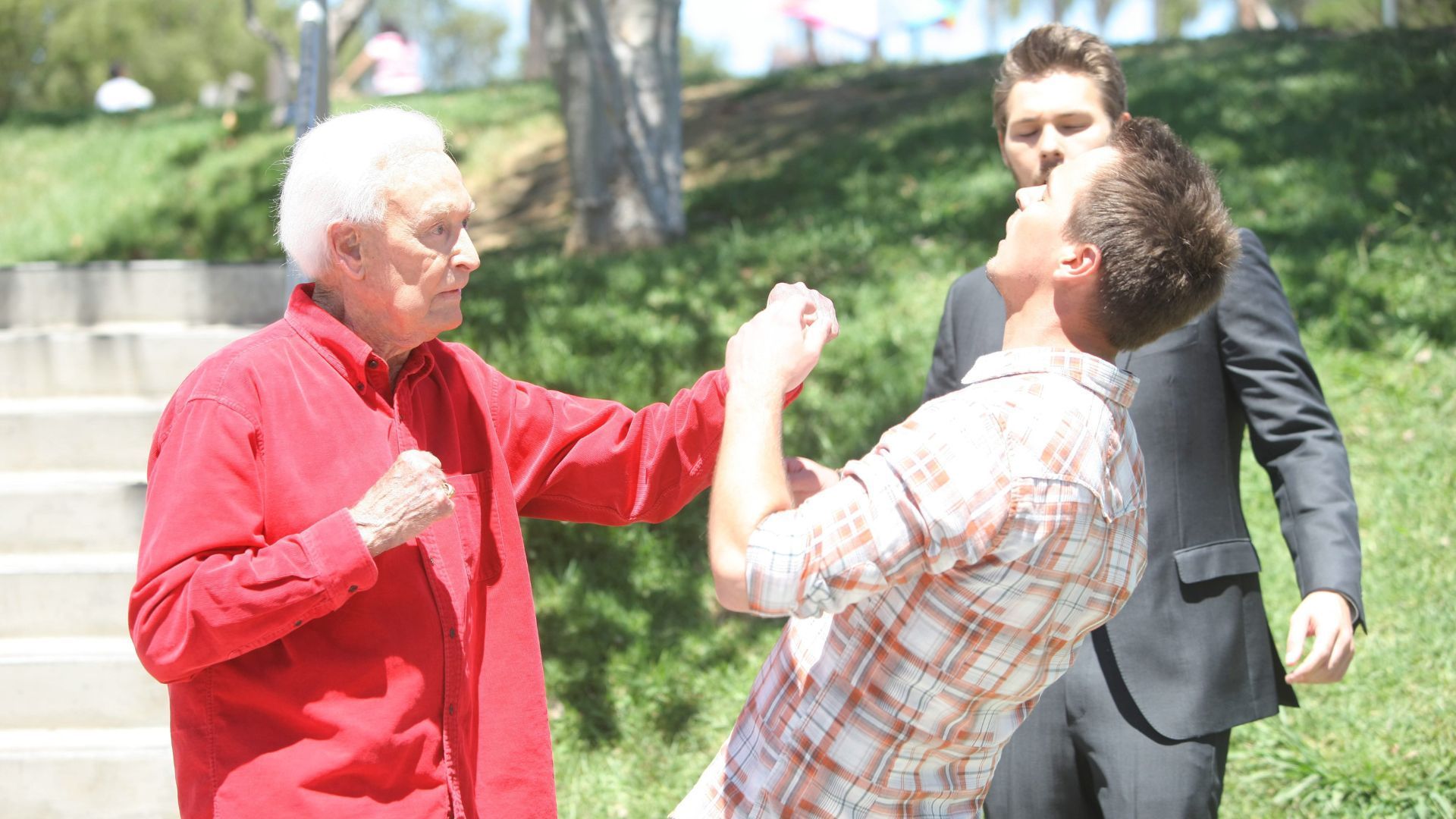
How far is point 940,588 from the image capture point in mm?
1863

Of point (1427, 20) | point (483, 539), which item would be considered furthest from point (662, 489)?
point (1427, 20)

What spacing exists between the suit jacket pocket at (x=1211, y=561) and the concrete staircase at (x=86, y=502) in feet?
11.2

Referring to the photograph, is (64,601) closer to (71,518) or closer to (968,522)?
(71,518)

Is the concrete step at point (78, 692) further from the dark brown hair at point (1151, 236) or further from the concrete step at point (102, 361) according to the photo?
the dark brown hair at point (1151, 236)

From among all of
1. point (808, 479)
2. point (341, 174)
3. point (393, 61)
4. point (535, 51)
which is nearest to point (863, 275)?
point (808, 479)

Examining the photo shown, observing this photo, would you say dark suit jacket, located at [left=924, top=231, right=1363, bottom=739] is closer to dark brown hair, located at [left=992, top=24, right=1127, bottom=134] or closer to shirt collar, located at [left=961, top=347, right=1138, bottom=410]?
dark brown hair, located at [left=992, top=24, right=1127, bottom=134]

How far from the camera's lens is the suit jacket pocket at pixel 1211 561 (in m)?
2.61

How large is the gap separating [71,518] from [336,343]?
3.57 m

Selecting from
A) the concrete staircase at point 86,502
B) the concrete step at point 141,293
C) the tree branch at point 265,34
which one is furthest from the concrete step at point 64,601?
the tree branch at point 265,34

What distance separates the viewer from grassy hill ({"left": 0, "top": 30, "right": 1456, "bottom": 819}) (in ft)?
15.0

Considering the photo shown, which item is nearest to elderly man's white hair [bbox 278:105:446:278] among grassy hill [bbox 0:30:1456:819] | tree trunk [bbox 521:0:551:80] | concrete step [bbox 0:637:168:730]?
grassy hill [bbox 0:30:1456:819]

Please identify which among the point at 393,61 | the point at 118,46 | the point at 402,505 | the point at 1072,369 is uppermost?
the point at 1072,369

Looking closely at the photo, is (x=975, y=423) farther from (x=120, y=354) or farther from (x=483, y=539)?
(x=120, y=354)

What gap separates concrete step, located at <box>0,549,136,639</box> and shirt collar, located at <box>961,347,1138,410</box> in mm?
3935
